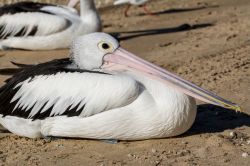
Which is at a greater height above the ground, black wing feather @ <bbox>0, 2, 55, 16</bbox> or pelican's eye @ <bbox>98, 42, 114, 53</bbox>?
black wing feather @ <bbox>0, 2, 55, 16</bbox>

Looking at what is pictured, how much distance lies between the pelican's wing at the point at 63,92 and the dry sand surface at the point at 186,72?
0.30 meters

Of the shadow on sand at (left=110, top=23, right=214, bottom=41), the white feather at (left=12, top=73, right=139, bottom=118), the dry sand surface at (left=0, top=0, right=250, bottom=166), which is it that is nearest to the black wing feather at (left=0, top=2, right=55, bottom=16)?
the dry sand surface at (left=0, top=0, right=250, bottom=166)

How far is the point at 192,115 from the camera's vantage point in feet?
15.4

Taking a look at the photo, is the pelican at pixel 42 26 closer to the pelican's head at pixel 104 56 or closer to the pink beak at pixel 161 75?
the pelican's head at pixel 104 56

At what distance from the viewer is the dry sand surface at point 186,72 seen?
4531mm

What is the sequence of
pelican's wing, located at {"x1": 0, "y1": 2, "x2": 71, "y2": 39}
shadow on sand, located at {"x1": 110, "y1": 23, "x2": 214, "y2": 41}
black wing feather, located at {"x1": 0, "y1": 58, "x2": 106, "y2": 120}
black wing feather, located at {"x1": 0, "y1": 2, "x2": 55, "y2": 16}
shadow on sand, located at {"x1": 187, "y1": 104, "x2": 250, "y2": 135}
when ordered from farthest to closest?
shadow on sand, located at {"x1": 110, "y1": 23, "x2": 214, "y2": 41}
black wing feather, located at {"x1": 0, "y1": 2, "x2": 55, "y2": 16}
pelican's wing, located at {"x1": 0, "y1": 2, "x2": 71, "y2": 39}
shadow on sand, located at {"x1": 187, "y1": 104, "x2": 250, "y2": 135}
black wing feather, located at {"x1": 0, "y1": 58, "x2": 106, "y2": 120}

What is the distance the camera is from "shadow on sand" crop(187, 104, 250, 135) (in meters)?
5.03

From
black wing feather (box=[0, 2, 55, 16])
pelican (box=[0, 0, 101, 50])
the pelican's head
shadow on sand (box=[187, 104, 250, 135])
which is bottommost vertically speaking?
shadow on sand (box=[187, 104, 250, 135])

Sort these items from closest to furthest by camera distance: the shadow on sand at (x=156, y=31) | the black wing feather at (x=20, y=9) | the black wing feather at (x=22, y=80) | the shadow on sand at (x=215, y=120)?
the black wing feather at (x=22, y=80) < the shadow on sand at (x=215, y=120) < the black wing feather at (x=20, y=9) < the shadow on sand at (x=156, y=31)

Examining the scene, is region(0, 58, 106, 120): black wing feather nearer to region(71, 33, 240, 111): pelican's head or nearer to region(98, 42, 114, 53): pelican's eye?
region(71, 33, 240, 111): pelican's head

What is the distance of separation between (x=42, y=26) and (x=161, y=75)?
15.4 feet

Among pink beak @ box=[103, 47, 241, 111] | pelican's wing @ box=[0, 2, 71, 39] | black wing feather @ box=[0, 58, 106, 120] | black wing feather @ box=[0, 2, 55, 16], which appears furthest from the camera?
black wing feather @ box=[0, 2, 55, 16]

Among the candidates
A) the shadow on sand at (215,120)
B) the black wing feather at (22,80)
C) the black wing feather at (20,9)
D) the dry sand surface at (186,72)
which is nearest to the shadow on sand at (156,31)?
the dry sand surface at (186,72)

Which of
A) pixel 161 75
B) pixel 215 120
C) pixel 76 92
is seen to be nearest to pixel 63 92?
pixel 76 92
